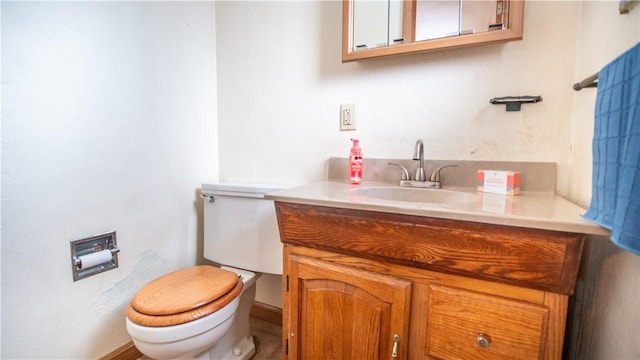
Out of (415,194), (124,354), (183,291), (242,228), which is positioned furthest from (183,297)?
(415,194)

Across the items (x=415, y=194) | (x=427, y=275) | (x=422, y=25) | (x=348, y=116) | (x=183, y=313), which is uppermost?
(x=422, y=25)

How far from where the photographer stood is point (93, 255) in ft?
3.57

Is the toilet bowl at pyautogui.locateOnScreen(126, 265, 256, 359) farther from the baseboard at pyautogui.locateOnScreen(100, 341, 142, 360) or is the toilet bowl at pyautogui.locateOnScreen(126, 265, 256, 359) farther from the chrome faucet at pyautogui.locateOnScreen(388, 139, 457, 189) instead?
the chrome faucet at pyautogui.locateOnScreen(388, 139, 457, 189)

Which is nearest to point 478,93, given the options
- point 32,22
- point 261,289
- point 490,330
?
point 490,330

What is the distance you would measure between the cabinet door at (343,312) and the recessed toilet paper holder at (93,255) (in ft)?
2.56

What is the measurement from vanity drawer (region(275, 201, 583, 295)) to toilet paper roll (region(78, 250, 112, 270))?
0.82 metres

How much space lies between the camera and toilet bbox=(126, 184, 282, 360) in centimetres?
91

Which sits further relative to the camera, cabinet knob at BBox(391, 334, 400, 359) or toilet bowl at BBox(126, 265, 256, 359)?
toilet bowl at BBox(126, 265, 256, 359)

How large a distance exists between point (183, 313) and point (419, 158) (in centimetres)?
97

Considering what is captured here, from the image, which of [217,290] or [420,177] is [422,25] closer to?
[420,177]

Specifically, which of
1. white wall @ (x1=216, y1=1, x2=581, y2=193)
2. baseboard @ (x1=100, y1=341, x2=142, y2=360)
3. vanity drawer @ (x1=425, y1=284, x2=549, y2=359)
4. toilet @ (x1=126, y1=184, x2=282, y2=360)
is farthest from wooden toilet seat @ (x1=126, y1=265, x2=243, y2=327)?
vanity drawer @ (x1=425, y1=284, x2=549, y2=359)

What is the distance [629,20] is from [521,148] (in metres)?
0.44

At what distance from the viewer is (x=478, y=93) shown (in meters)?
1.01

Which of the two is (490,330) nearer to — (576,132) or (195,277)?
(576,132)
